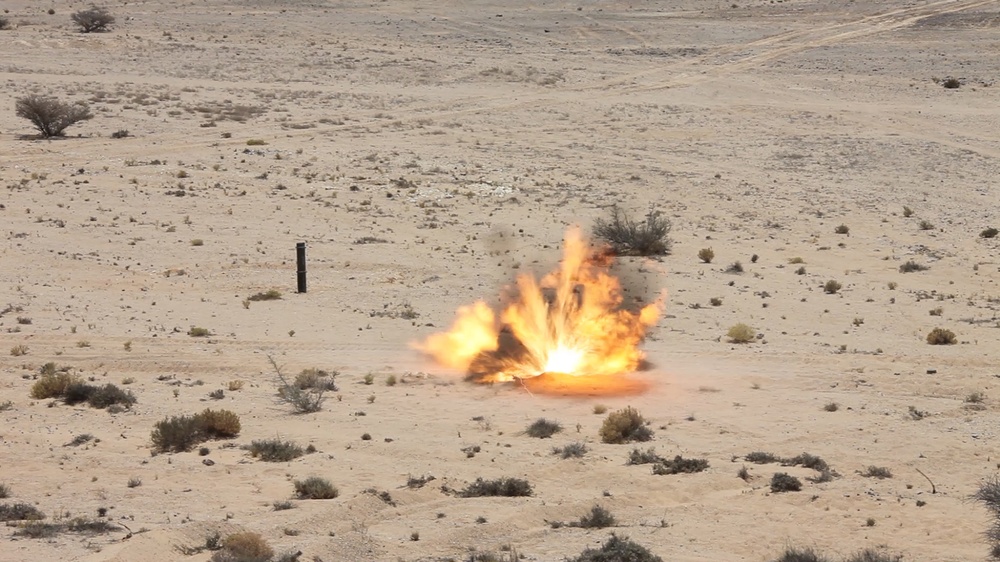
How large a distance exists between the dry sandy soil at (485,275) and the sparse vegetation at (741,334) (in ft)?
0.92

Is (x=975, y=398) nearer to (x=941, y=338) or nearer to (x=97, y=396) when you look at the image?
(x=941, y=338)

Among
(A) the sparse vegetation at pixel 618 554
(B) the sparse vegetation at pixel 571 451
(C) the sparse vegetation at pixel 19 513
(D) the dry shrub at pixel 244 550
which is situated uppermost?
(A) the sparse vegetation at pixel 618 554

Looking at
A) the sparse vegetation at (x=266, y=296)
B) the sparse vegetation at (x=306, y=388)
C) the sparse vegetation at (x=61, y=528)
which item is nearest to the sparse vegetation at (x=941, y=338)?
the sparse vegetation at (x=306, y=388)

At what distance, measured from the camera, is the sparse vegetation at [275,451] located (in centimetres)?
1587

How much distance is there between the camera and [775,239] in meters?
31.0

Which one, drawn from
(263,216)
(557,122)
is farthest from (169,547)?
(557,122)

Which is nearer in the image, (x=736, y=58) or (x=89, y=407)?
(x=89, y=407)

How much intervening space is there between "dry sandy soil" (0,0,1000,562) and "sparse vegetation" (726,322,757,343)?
28 centimetres

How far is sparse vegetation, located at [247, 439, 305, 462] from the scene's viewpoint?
1587 centimetres

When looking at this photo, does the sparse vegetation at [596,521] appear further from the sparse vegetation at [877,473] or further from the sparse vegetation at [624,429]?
the sparse vegetation at [877,473]

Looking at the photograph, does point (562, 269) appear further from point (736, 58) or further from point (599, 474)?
point (736, 58)

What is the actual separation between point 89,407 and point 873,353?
40.1 ft

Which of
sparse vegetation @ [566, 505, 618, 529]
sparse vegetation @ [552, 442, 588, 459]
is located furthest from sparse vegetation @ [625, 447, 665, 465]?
sparse vegetation @ [566, 505, 618, 529]

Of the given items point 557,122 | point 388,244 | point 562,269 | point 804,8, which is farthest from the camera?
point 804,8
